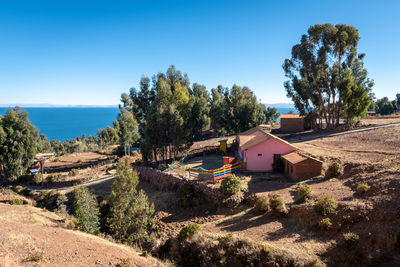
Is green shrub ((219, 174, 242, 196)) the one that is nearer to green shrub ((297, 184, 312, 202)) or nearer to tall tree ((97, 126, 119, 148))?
green shrub ((297, 184, 312, 202))

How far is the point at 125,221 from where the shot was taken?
1747 centimetres

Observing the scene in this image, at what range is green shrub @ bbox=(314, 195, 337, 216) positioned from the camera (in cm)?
1378

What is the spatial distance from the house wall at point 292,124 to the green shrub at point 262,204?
113ft

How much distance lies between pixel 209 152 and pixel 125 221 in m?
23.1

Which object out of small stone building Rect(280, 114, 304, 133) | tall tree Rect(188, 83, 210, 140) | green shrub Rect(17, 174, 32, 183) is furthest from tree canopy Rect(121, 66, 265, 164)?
green shrub Rect(17, 174, 32, 183)

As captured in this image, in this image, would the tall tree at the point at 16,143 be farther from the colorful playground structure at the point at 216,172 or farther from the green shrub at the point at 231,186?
the green shrub at the point at 231,186

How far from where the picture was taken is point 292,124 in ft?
157

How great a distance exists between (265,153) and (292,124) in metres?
25.7

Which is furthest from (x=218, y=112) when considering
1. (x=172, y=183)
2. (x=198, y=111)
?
(x=172, y=183)

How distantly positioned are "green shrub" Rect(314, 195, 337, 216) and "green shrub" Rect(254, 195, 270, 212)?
343cm

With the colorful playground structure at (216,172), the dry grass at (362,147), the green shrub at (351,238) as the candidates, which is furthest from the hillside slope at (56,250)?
the dry grass at (362,147)

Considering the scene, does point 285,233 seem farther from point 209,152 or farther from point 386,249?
point 209,152

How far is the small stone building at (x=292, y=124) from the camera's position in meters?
47.3

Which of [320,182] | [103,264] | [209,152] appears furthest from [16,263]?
[209,152]
